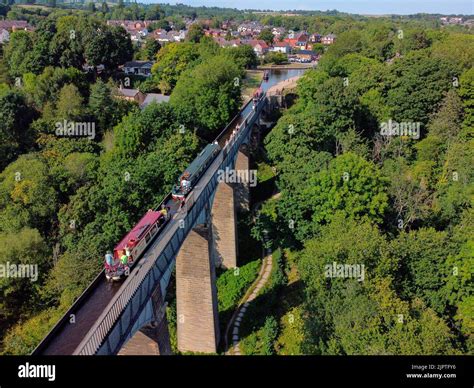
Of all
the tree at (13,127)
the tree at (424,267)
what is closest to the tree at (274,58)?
the tree at (13,127)

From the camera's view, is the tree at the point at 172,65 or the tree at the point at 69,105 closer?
the tree at the point at 69,105

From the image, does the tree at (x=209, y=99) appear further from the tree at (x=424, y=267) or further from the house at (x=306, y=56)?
the house at (x=306, y=56)

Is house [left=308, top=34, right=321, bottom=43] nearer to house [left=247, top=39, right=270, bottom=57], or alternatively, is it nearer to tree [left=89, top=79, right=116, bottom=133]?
house [left=247, top=39, right=270, bottom=57]

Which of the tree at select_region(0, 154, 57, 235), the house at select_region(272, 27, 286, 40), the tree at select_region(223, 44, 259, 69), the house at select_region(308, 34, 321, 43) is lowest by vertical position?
the tree at select_region(0, 154, 57, 235)

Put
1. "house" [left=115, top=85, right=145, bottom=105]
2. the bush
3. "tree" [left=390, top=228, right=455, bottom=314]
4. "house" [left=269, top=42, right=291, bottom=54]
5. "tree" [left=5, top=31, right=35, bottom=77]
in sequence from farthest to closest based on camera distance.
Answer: "house" [left=269, top=42, right=291, bottom=54] < "tree" [left=5, top=31, right=35, bottom=77] < "house" [left=115, top=85, right=145, bottom=105] < the bush < "tree" [left=390, top=228, right=455, bottom=314]

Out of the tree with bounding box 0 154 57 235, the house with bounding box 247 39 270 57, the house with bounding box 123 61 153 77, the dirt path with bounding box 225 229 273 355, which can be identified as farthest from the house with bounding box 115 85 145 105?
the house with bounding box 247 39 270 57

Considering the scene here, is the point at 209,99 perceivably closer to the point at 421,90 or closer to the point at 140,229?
the point at 421,90

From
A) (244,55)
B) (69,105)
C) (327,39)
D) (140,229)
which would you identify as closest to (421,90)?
(140,229)

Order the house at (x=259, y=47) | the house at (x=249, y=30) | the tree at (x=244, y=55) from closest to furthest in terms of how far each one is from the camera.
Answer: the tree at (x=244, y=55) → the house at (x=259, y=47) → the house at (x=249, y=30)

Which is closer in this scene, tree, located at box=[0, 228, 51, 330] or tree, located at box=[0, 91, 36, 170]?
tree, located at box=[0, 228, 51, 330]

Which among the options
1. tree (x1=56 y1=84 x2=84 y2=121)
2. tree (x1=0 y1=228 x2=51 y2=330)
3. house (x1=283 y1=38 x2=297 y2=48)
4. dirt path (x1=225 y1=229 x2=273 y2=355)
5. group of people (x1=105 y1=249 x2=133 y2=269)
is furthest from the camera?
house (x1=283 y1=38 x2=297 y2=48)
